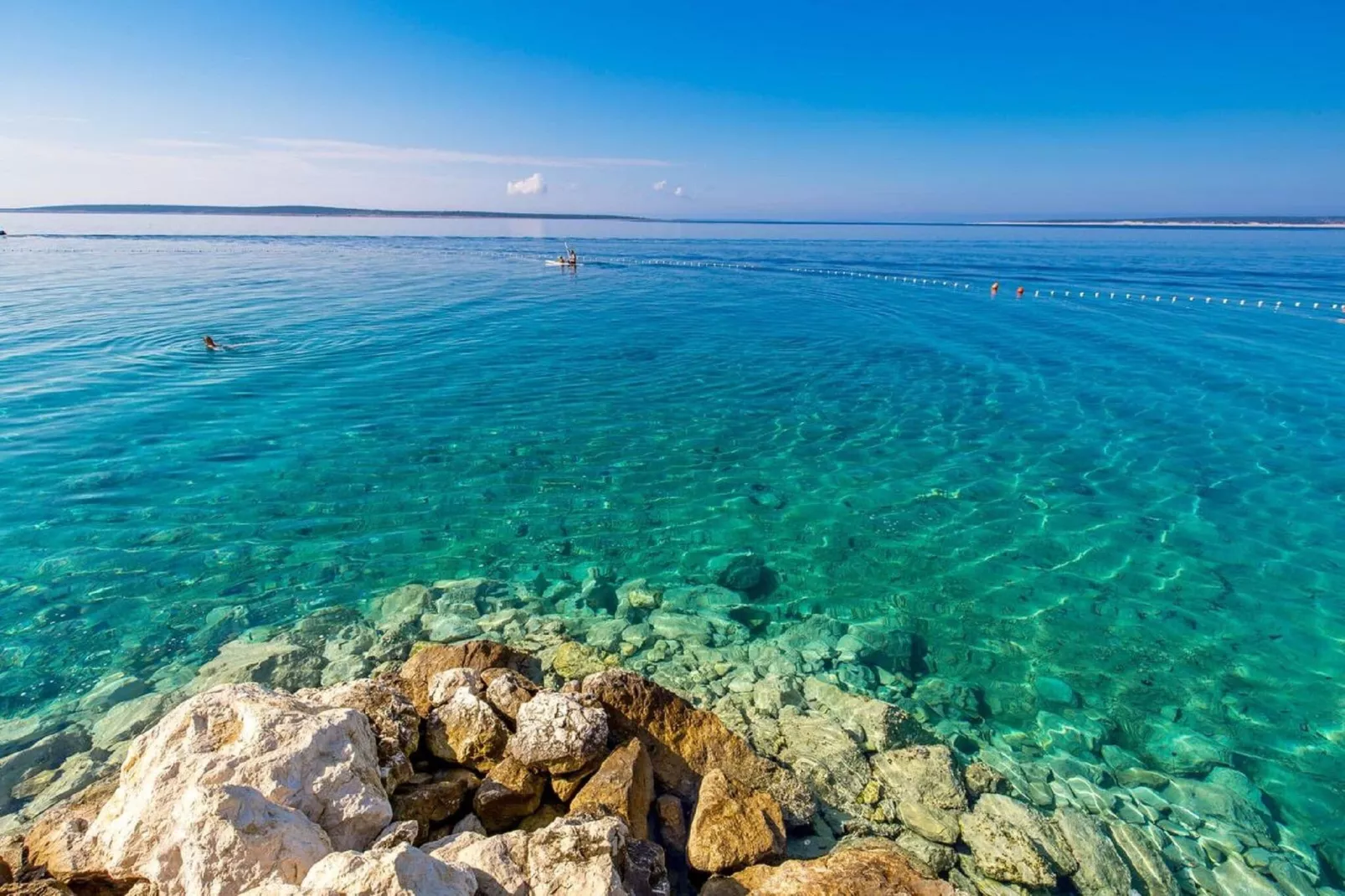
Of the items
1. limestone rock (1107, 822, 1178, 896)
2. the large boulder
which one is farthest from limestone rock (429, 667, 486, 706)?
limestone rock (1107, 822, 1178, 896)

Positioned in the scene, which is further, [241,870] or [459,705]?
[459,705]

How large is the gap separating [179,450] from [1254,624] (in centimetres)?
2116

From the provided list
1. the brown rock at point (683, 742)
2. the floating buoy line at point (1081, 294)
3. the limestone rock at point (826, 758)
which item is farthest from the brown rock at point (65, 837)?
the floating buoy line at point (1081, 294)

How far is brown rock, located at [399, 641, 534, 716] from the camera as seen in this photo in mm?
7691

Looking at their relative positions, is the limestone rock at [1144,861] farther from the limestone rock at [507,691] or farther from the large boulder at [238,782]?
the large boulder at [238,782]

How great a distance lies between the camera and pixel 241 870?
4.16 metres

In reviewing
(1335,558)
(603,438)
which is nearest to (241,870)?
(603,438)

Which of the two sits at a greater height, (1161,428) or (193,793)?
(193,793)

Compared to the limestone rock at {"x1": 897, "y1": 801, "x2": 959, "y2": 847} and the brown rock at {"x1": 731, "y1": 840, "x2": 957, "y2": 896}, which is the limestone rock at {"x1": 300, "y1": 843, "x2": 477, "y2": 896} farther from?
the limestone rock at {"x1": 897, "y1": 801, "x2": 959, "y2": 847}

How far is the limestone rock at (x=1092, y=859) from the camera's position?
5.95 meters

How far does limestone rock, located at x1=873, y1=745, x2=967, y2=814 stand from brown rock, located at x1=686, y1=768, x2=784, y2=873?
4.91ft

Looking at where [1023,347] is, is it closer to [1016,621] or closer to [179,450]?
[1016,621]

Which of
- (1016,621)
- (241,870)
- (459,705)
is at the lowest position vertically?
(1016,621)

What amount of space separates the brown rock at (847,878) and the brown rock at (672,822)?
70 cm
